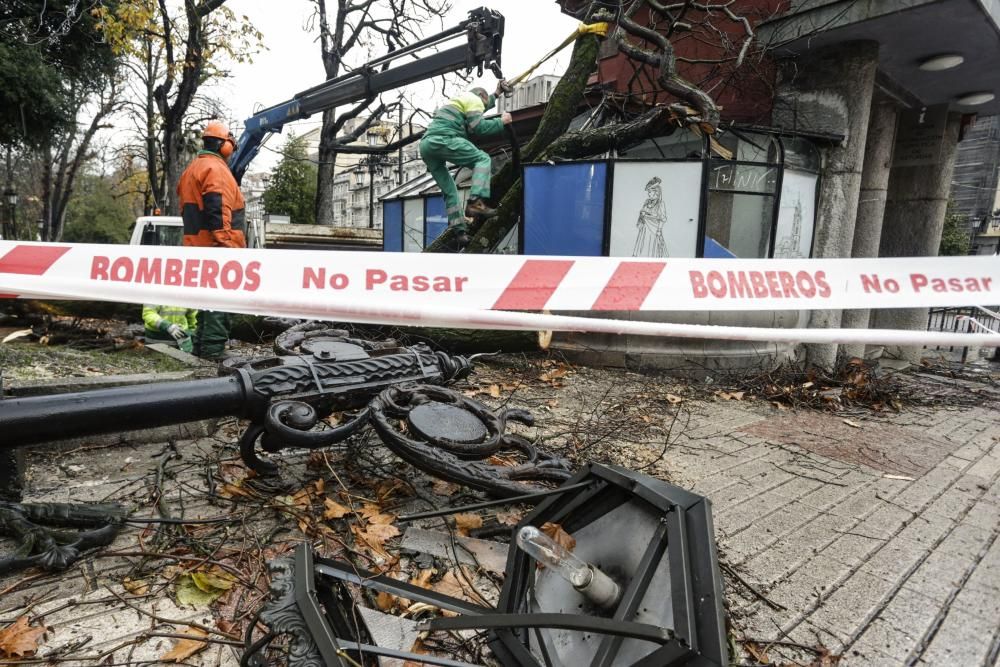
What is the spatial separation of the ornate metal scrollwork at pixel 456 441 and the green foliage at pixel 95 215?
145 feet

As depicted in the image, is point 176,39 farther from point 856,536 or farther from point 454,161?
point 856,536

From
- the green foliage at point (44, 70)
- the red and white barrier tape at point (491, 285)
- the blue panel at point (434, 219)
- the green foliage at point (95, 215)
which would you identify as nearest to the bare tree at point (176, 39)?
the green foliage at point (44, 70)

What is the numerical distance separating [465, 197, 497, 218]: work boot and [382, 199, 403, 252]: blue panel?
15.2 ft

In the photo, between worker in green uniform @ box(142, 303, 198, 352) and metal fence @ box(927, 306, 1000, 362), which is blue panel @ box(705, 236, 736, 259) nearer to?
metal fence @ box(927, 306, 1000, 362)

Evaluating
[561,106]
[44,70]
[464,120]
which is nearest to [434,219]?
[561,106]

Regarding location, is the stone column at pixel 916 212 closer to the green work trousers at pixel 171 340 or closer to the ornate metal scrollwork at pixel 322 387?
the ornate metal scrollwork at pixel 322 387

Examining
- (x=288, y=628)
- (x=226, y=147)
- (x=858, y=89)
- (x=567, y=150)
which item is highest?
(x=858, y=89)

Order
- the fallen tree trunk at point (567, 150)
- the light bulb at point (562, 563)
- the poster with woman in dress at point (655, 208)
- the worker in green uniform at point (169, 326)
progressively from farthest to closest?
1. the fallen tree trunk at point (567, 150)
2. the poster with woman in dress at point (655, 208)
3. the worker in green uniform at point (169, 326)
4. the light bulb at point (562, 563)

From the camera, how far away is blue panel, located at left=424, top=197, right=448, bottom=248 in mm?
11023

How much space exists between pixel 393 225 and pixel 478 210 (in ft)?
17.6

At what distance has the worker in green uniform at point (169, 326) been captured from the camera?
19.4 ft

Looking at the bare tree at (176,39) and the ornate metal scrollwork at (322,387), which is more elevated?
the bare tree at (176,39)

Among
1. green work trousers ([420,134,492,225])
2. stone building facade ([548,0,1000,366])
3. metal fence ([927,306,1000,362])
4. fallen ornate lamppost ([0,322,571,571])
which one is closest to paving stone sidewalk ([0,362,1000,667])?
fallen ornate lamppost ([0,322,571,571])

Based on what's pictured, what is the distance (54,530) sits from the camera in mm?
2092
